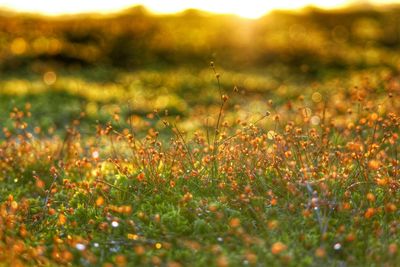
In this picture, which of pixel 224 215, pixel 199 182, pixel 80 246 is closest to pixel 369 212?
pixel 224 215

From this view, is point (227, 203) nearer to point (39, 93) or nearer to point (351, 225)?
point (351, 225)

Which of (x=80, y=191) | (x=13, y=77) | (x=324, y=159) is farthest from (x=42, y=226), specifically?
(x=13, y=77)

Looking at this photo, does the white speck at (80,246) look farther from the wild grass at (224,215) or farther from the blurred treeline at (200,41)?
the blurred treeline at (200,41)

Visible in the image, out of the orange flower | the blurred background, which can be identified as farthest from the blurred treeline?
the orange flower

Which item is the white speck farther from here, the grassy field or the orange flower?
the orange flower

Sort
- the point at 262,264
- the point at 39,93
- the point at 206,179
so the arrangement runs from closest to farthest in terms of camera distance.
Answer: the point at 262,264 < the point at 206,179 < the point at 39,93

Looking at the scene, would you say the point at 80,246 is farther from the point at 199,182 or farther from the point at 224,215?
the point at 199,182
